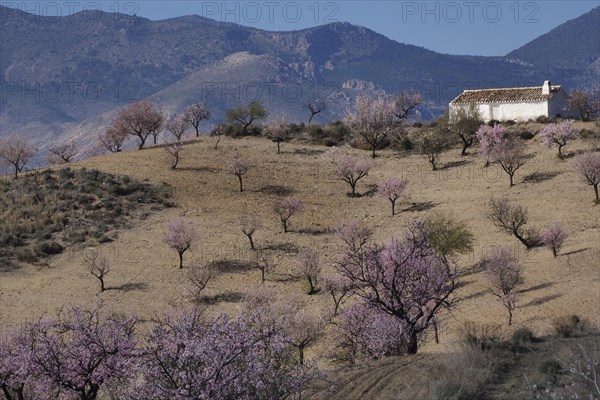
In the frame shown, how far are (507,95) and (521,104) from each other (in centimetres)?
194

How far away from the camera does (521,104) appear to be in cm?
7319

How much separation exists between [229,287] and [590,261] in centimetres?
1680

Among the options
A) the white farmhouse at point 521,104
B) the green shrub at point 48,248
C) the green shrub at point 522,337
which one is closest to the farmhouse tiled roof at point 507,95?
the white farmhouse at point 521,104

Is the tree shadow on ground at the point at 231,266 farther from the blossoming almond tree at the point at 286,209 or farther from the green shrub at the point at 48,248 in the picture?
the green shrub at the point at 48,248

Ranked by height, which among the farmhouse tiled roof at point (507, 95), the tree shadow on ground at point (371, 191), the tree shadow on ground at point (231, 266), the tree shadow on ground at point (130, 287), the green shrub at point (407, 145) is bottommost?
the tree shadow on ground at point (130, 287)

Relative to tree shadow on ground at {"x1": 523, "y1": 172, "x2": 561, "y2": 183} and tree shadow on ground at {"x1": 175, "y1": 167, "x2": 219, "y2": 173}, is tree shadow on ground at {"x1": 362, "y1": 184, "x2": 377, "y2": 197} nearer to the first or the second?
tree shadow on ground at {"x1": 523, "y1": 172, "x2": 561, "y2": 183}

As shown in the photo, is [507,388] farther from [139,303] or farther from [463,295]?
[139,303]

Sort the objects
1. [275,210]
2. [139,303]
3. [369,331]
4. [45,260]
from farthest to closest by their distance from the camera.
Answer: [275,210]
[45,260]
[139,303]
[369,331]

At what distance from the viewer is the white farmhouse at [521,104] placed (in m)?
72.1

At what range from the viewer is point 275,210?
Answer: 51125 mm

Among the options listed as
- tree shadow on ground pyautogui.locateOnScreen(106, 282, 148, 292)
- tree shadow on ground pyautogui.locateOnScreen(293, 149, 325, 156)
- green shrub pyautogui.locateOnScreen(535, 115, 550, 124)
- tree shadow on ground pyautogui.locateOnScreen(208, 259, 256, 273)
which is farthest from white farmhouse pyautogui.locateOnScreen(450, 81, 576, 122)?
tree shadow on ground pyautogui.locateOnScreen(106, 282, 148, 292)

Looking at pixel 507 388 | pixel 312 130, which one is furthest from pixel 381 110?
pixel 507 388

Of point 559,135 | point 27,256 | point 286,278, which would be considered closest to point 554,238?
point 286,278

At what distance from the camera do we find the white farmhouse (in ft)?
236
